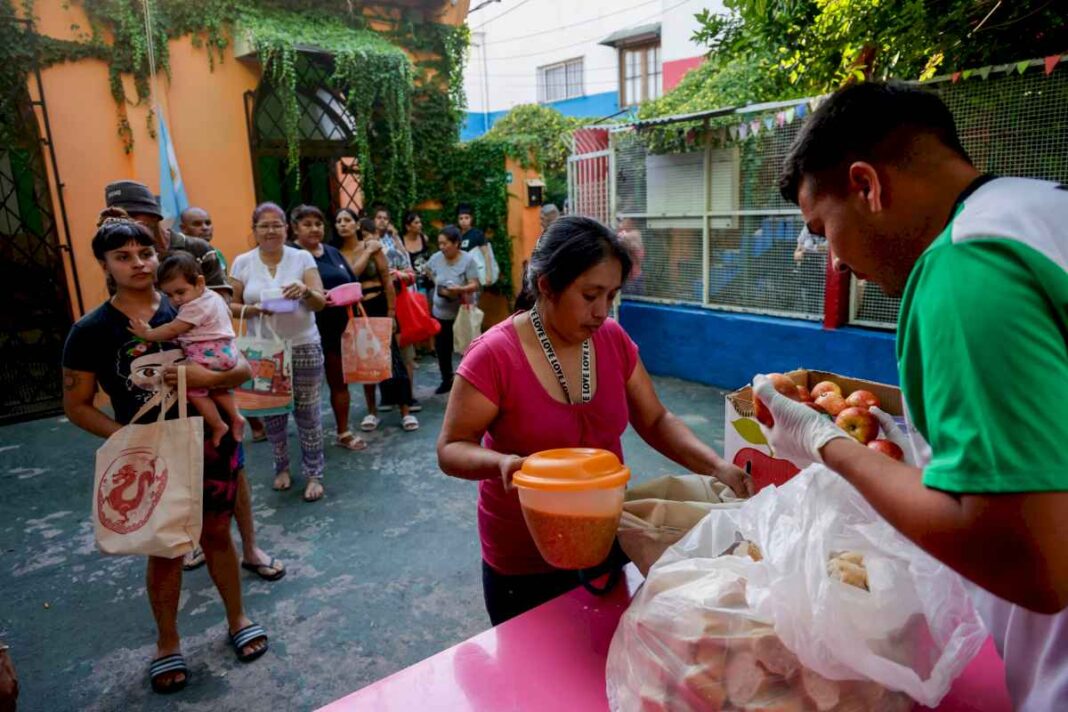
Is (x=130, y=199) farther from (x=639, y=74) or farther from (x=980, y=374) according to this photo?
(x=639, y=74)

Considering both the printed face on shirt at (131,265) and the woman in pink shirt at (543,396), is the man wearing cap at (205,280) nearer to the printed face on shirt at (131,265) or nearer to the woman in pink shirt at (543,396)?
the printed face on shirt at (131,265)

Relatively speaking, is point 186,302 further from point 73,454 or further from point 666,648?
point 73,454

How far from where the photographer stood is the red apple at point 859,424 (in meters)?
2.30

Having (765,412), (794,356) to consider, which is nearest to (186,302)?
(765,412)

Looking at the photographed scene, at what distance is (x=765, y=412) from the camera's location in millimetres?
1282

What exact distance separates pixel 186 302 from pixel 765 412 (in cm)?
224

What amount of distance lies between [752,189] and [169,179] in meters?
5.60

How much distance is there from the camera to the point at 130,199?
3244mm

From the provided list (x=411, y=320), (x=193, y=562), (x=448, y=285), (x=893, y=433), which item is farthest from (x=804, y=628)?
(x=448, y=285)

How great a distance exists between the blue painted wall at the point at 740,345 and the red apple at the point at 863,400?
254 cm

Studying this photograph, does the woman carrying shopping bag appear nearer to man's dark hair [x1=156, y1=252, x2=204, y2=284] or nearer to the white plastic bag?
man's dark hair [x1=156, y1=252, x2=204, y2=284]

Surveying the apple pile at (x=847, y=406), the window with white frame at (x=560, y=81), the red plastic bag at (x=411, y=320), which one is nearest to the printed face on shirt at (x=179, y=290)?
the apple pile at (x=847, y=406)

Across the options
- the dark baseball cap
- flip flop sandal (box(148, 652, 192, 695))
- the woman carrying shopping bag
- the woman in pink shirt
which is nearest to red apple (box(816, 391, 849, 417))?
the woman in pink shirt

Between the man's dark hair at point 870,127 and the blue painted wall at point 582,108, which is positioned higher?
the blue painted wall at point 582,108
